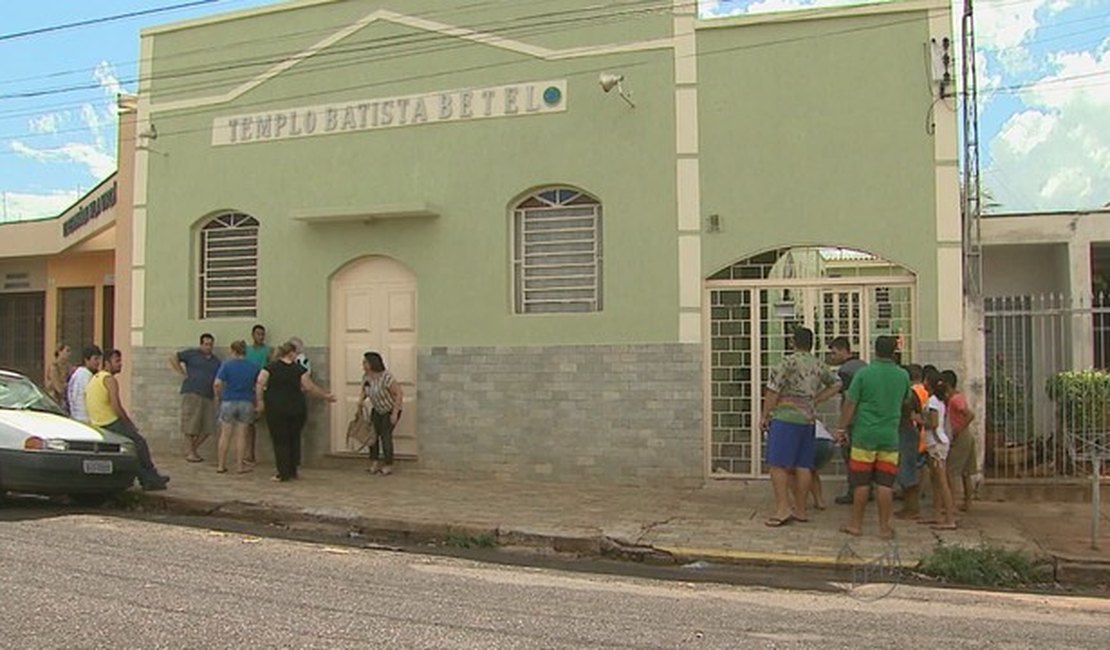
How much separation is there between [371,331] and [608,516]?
4.52m

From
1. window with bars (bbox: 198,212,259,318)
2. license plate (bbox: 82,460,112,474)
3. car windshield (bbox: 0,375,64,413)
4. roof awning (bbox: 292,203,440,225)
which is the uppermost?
roof awning (bbox: 292,203,440,225)

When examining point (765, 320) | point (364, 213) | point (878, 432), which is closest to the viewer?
point (878, 432)

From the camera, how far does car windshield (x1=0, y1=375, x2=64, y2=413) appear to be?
10135 mm

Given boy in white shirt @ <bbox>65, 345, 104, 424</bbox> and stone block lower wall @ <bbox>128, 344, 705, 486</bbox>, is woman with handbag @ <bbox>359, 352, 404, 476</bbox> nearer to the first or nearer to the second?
stone block lower wall @ <bbox>128, 344, 705, 486</bbox>

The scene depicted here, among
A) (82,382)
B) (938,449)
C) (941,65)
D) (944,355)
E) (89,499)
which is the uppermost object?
(941,65)

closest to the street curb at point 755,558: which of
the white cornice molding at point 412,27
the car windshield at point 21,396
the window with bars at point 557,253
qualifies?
the window with bars at point 557,253

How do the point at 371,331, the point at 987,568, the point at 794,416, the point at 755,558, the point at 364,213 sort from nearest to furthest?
the point at 987,568 < the point at 755,558 < the point at 794,416 < the point at 364,213 < the point at 371,331

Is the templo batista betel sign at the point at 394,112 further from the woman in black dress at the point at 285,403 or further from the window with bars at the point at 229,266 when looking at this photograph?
the woman in black dress at the point at 285,403

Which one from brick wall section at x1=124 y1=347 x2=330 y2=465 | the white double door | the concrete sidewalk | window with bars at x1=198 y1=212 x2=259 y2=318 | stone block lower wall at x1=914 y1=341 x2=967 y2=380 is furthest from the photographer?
brick wall section at x1=124 y1=347 x2=330 y2=465

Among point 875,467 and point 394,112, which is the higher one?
point 394,112

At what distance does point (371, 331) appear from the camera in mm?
12633

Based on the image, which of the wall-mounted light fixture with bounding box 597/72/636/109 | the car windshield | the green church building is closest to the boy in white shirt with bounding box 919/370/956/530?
the green church building

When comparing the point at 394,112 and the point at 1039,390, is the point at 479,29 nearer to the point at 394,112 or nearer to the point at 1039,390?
the point at 394,112

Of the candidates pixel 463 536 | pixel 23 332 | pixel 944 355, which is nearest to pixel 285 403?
pixel 463 536
